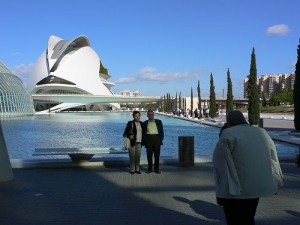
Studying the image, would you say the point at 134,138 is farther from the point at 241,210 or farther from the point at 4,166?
the point at 241,210

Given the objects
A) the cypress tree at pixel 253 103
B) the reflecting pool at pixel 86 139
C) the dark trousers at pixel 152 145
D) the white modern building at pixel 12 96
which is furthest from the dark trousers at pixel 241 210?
the white modern building at pixel 12 96

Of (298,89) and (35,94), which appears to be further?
(35,94)

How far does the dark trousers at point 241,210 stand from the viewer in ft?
11.3

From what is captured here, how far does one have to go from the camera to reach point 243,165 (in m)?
3.42

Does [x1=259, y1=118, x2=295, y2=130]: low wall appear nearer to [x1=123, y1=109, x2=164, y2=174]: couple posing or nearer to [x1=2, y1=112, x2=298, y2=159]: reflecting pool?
[x1=2, y1=112, x2=298, y2=159]: reflecting pool

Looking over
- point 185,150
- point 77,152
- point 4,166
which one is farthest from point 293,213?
point 77,152

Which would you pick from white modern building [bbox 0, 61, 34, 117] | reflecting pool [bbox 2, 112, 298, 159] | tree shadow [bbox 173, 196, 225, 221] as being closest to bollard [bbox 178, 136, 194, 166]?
reflecting pool [bbox 2, 112, 298, 159]

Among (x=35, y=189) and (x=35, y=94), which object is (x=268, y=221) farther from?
(x=35, y=94)

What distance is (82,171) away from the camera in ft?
28.8

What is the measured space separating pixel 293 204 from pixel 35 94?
8619 centimetres

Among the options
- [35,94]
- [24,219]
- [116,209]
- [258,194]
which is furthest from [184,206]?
[35,94]

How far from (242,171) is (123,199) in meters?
3.03

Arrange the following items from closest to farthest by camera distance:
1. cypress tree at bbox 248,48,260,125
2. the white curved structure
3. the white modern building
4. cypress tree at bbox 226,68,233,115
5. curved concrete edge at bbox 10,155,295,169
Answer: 1. curved concrete edge at bbox 10,155,295,169
2. cypress tree at bbox 248,48,260,125
3. cypress tree at bbox 226,68,233,115
4. the white modern building
5. the white curved structure

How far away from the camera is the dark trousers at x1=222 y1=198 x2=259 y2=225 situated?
345cm
